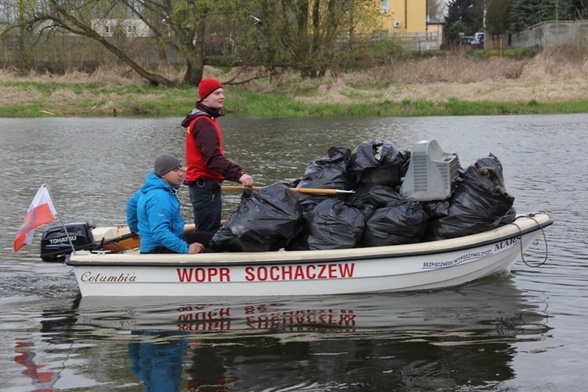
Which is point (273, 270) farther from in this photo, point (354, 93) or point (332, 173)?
point (354, 93)

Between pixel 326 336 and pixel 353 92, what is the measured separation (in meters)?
29.3

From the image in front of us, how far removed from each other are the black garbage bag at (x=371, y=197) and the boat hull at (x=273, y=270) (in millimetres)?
573

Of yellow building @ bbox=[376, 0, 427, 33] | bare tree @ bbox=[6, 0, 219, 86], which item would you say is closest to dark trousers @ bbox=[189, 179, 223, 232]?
bare tree @ bbox=[6, 0, 219, 86]

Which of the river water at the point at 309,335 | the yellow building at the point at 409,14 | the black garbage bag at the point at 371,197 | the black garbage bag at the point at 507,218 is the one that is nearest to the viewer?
the river water at the point at 309,335

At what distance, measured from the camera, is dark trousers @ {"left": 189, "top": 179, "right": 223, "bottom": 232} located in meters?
8.66

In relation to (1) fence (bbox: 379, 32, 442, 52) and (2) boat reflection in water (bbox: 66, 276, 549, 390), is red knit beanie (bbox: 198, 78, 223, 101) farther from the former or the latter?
(1) fence (bbox: 379, 32, 442, 52)

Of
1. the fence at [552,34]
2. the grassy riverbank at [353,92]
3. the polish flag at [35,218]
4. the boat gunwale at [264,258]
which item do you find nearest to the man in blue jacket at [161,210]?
the boat gunwale at [264,258]

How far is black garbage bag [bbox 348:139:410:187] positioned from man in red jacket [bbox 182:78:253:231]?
1.14 meters

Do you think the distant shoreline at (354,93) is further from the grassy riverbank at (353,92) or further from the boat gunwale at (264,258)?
the boat gunwale at (264,258)

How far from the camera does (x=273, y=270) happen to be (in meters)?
8.37

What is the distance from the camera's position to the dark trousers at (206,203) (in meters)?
8.66

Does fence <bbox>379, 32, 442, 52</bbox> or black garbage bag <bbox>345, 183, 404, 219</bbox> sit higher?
fence <bbox>379, 32, 442, 52</bbox>

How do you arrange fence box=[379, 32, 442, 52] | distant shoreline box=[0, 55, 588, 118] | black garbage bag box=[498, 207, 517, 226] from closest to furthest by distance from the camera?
black garbage bag box=[498, 207, 517, 226], distant shoreline box=[0, 55, 588, 118], fence box=[379, 32, 442, 52]

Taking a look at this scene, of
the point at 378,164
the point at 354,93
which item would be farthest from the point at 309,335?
the point at 354,93
